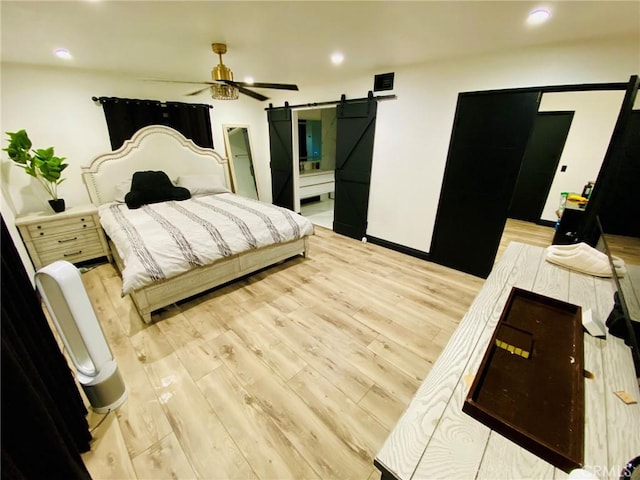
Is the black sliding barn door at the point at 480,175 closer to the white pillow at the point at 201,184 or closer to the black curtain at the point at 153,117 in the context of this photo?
the white pillow at the point at 201,184

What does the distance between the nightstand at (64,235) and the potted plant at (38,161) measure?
0.76ft

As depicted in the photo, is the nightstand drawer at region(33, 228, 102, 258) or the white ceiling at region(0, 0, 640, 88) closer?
the white ceiling at region(0, 0, 640, 88)

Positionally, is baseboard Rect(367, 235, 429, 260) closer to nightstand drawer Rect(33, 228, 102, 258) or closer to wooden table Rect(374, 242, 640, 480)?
wooden table Rect(374, 242, 640, 480)

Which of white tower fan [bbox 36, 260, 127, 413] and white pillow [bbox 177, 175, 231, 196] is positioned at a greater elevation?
white pillow [bbox 177, 175, 231, 196]

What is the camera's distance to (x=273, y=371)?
72.7 inches

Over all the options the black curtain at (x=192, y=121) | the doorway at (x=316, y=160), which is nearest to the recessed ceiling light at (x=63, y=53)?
the black curtain at (x=192, y=121)

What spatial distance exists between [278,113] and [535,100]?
12.7 feet

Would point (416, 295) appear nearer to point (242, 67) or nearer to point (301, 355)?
point (301, 355)

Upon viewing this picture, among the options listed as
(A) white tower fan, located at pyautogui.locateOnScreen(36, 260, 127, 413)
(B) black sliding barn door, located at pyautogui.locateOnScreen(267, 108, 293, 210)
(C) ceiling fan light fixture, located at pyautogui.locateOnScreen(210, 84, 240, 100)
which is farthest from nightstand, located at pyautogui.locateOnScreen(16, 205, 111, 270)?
(B) black sliding barn door, located at pyautogui.locateOnScreen(267, 108, 293, 210)

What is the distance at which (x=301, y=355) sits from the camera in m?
1.98

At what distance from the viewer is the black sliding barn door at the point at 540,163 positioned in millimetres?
4508

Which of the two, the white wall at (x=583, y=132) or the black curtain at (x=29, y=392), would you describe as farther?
the white wall at (x=583, y=132)

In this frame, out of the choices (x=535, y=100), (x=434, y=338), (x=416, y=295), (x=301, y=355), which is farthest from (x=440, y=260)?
(x=301, y=355)

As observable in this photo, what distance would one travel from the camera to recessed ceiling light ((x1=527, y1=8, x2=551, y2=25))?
166 centimetres
